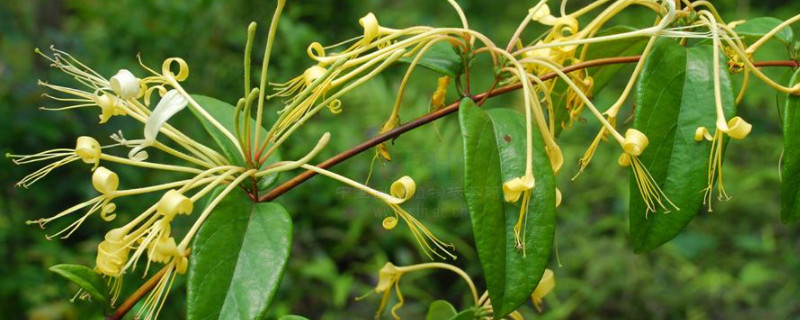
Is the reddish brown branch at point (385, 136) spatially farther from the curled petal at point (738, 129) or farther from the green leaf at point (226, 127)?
the curled petal at point (738, 129)

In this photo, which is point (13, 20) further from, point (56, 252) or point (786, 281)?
point (786, 281)

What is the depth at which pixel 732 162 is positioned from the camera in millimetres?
2662

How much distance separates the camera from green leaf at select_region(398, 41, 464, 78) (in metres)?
0.64

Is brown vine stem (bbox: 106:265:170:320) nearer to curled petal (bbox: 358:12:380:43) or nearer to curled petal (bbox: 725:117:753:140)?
curled petal (bbox: 358:12:380:43)

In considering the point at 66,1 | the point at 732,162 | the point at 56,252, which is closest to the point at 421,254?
the point at 56,252

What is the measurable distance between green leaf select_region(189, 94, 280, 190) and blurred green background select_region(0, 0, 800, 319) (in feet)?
3.70

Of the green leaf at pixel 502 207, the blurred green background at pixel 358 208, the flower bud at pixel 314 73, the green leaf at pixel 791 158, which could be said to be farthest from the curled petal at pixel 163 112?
the blurred green background at pixel 358 208

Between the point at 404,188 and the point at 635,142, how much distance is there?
17 cm

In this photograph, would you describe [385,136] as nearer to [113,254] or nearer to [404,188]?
[404,188]

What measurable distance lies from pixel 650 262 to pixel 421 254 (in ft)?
2.16

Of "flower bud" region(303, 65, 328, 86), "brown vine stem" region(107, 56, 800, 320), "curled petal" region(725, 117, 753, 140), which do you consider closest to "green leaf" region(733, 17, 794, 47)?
"brown vine stem" region(107, 56, 800, 320)

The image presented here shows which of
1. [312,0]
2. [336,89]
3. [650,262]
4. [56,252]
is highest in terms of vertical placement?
[336,89]

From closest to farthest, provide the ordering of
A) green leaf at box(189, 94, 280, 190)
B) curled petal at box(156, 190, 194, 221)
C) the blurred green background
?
curled petal at box(156, 190, 194, 221) < green leaf at box(189, 94, 280, 190) < the blurred green background

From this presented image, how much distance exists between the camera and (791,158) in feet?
1.97
